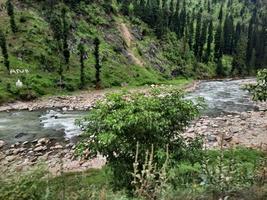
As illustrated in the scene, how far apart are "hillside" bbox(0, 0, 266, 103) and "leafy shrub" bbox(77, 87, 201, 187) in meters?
49.4

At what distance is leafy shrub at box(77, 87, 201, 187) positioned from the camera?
14.7 meters

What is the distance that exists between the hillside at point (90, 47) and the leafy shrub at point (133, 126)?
49.4 meters

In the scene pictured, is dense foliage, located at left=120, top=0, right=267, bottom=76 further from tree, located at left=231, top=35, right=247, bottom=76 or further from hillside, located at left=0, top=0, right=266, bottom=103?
hillside, located at left=0, top=0, right=266, bottom=103

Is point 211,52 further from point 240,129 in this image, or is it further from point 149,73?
point 240,129

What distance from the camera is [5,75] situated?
6856cm

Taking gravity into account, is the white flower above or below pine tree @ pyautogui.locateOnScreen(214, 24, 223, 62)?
below

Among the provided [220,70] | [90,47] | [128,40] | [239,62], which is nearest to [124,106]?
[90,47]

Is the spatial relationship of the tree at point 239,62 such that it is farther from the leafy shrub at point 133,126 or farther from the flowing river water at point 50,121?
the leafy shrub at point 133,126

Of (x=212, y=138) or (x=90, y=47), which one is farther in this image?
(x=90, y=47)

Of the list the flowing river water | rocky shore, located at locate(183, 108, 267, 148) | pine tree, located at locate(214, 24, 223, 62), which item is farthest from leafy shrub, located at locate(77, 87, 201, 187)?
pine tree, located at locate(214, 24, 223, 62)

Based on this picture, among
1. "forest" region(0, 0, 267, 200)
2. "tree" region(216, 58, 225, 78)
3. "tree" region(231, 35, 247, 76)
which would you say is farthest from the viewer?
"tree" region(231, 35, 247, 76)

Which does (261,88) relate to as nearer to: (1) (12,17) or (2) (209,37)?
(1) (12,17)

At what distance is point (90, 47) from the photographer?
294 feet

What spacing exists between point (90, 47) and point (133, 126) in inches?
3005
